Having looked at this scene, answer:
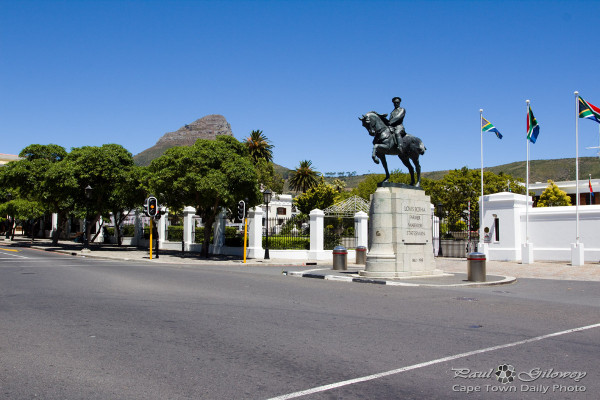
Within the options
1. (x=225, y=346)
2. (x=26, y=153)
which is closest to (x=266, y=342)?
(x=225, y=346)

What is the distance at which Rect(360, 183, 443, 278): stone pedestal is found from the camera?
17.0 m

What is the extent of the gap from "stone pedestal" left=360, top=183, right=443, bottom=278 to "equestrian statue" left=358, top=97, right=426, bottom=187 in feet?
2.45

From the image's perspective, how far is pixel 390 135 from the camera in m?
17.2

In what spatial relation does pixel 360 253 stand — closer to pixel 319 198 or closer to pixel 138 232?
pixel 138 232

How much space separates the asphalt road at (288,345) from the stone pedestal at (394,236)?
4418mm

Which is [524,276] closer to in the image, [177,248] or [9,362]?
[9,362]

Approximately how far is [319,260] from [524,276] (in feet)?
40.1

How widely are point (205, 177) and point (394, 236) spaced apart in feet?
42.5

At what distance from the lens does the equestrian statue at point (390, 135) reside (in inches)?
671

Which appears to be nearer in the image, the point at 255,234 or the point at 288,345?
the point at 288,345

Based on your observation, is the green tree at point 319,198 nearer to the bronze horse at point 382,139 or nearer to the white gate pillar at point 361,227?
the white gate pillar at point 361,227

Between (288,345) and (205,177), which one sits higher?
(205,177)

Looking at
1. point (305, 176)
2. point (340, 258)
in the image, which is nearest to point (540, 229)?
point (340, 258)

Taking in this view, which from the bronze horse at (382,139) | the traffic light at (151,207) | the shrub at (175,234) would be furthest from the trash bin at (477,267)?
the shrub at (175,234)
